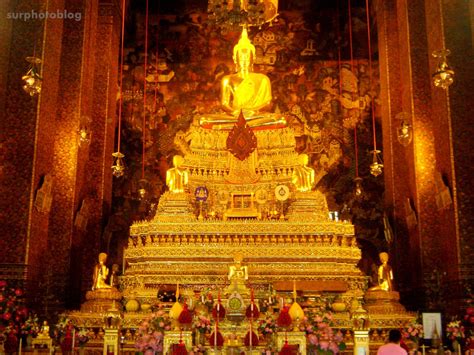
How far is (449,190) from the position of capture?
865 cm

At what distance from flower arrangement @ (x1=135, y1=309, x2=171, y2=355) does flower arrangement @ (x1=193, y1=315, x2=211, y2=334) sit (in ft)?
0.95

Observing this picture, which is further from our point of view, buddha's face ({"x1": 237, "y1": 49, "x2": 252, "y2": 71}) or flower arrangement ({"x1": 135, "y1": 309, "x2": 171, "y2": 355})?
buddha's face ({"x1": 237, "y1": 49, "x2": 252, "y2": 71})

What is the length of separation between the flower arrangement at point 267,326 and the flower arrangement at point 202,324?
56 cm

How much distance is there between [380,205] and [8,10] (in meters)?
9.21

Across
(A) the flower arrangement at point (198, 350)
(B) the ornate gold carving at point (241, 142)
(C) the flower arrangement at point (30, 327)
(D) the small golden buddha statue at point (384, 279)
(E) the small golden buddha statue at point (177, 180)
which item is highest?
(B) the ornate gold carving at point (241, 142)

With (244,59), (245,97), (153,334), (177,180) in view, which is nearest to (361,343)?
(153,334)

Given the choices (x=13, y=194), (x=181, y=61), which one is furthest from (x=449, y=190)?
(x=181, y=61)

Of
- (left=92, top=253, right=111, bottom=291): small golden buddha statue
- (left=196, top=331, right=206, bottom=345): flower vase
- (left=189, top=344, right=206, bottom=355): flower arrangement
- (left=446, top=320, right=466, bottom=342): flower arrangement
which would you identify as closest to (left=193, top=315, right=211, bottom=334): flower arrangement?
(left=196, top=331, right=206, bottom=345): flower vase

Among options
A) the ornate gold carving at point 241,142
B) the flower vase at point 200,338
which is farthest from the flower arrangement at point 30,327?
the ornate gold carving at point 241,142

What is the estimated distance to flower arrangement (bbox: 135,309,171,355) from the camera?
20.2 ft

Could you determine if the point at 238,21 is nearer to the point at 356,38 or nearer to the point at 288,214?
the point at 288,214

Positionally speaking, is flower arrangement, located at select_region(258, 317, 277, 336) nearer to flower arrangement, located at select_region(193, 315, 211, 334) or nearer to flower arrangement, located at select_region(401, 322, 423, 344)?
flower arrangement, located at select_region(193, 315, 211, 334)

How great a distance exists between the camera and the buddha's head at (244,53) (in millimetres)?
13391

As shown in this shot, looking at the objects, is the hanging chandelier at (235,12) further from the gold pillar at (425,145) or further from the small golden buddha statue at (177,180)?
the gold pillar at (425,145)
